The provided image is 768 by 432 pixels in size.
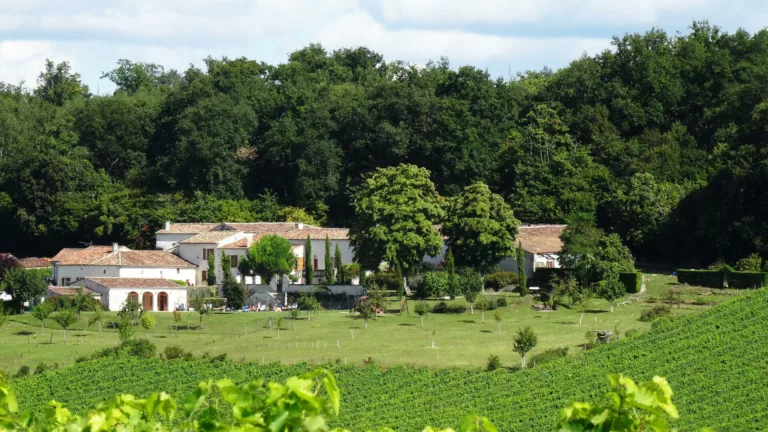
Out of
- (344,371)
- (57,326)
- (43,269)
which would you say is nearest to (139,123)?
(43,269)

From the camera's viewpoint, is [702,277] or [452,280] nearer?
[702,277]

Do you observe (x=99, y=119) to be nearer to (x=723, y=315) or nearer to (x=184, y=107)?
(x=184, y=107)

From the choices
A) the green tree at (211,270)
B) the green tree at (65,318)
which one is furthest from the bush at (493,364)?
the green tree at (211,270)

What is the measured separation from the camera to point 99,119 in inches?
4053

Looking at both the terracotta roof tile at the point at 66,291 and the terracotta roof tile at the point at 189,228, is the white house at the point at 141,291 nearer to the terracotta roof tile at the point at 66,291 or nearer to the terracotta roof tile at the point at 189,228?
the terracotta roof tile at the point at 66,291

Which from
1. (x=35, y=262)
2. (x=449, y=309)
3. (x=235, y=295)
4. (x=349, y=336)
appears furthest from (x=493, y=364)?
(x=35, y=262)

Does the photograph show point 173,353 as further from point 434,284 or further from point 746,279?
point 746,279

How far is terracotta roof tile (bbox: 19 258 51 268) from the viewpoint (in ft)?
285

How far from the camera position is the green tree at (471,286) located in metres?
61.9

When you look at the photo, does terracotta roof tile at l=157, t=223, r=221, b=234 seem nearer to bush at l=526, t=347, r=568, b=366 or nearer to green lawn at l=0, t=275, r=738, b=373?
green lawn at l=0, t=275, r=738, b=373

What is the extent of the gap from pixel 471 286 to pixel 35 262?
3942cm

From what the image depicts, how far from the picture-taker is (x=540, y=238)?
75.8m

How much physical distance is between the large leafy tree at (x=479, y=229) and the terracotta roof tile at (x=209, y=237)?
16.3 metres

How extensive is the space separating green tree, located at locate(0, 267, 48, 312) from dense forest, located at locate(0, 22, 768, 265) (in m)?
21.6
